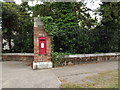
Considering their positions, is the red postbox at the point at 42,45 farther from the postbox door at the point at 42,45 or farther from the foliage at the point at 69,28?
the foliage at the point at 69,28

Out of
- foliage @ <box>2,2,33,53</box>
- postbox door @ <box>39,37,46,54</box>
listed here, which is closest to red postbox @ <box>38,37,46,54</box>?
postbox door @ <box>39,37,46,54</box>

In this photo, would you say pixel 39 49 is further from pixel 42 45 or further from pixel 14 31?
pixel 14 31

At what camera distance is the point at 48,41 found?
5.05 metres

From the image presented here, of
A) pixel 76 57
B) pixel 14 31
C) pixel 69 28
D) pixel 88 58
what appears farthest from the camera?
pixel 14 31

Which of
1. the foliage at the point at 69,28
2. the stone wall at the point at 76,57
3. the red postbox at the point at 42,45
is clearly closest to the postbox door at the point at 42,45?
the red postbox at the point at 42,45

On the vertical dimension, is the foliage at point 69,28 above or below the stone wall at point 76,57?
above

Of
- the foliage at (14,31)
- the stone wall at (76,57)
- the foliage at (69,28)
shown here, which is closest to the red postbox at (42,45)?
the foliage at (69,28)

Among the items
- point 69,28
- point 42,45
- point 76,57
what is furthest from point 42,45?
point 69,28

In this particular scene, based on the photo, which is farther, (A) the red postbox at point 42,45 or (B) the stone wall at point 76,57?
(B) the stone wall at point 76,57

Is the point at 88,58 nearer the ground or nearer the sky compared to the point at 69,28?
nearer the ground

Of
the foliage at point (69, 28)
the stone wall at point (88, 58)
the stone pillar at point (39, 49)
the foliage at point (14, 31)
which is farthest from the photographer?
the foliage at point (14, 31)

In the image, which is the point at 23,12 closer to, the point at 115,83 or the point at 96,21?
the point at 96,21

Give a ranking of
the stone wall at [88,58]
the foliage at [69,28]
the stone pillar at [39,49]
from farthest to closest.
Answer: the foliage at [69,28] < the stone wall at [88,58] < the stone pillar at [39,49]

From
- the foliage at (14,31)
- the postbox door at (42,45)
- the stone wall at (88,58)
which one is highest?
the foliage at (14,31)
